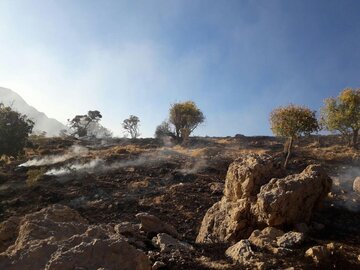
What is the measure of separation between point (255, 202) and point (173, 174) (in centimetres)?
1554

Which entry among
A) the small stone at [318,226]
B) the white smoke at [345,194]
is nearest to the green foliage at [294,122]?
the white smoke at [345,194]

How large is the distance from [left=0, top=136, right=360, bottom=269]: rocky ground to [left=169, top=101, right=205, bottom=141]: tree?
2141 centimetres

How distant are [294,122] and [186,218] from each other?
A: 14.3 metres

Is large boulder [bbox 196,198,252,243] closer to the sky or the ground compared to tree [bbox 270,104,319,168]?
closer to the ground

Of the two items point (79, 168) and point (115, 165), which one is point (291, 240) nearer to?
point (115, 165)

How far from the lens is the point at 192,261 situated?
9609 mm

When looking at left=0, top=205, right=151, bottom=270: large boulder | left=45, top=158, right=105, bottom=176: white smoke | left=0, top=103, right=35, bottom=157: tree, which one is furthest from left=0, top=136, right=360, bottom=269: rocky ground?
left=0, top=103, right=35, bottom=157: tree

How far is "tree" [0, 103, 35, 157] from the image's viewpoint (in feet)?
95.3

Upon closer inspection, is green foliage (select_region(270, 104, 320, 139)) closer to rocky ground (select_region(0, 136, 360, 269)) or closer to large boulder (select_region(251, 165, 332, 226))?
rocky ground (select_region(0, 136, 360, 269))

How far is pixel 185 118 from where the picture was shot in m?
52.7

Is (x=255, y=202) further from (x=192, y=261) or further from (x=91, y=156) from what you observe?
(x=91, y=156)

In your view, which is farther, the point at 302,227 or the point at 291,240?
the point at 302,227

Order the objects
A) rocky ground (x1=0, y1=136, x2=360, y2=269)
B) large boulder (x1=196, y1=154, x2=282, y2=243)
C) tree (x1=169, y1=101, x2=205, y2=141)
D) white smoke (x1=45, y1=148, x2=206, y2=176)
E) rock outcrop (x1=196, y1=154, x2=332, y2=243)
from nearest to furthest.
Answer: rocky ground (x1=0, y1=136, x2=360, y2=269) < rock outcrop (x1=196, y1=154, x2=332, y2=243) < large boulder (x1=196, y1=154, x2=282, y2=243) < white smoke (x1=45, y1=148, x2=206, y2=176) < tree (x1=169, y1=101, x2=205, y2=141)

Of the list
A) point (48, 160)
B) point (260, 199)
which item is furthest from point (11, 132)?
point (260, 199)
